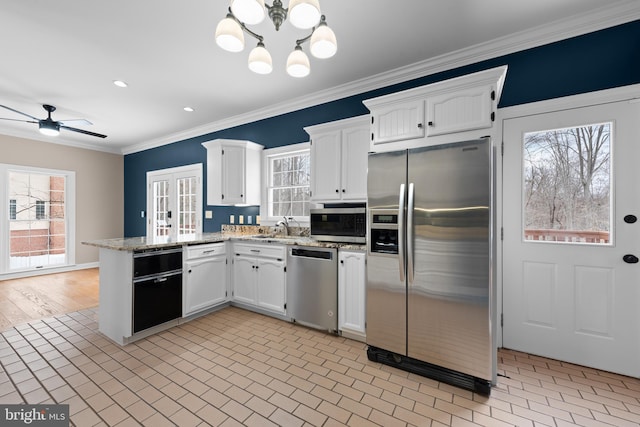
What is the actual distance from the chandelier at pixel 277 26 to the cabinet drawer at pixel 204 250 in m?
2.19

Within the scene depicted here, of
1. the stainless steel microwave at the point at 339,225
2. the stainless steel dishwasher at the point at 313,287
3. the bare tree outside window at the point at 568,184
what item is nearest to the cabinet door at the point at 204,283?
the stainless steel dishwasher at the point at 313,287

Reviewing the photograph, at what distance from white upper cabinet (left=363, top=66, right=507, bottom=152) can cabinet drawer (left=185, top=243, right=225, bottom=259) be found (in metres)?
2.24

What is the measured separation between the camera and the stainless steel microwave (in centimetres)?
279

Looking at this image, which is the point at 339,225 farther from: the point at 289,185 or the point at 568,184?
the point at 568,184

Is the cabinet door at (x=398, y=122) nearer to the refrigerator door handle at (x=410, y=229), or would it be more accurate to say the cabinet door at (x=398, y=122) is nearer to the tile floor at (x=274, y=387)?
the refrigerator door handle at (x=410, y=229)

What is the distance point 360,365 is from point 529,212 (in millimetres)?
2021

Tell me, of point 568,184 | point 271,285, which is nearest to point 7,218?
point 271,285

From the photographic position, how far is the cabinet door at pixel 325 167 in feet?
10.1

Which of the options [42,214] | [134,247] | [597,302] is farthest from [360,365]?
[42,214]

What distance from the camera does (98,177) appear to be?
20.5 feet

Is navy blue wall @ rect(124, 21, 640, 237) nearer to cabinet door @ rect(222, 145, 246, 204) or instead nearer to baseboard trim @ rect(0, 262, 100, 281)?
cabinet door @ rect(222, 145, 246, 204)

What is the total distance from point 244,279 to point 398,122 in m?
2.56

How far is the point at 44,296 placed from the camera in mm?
4086

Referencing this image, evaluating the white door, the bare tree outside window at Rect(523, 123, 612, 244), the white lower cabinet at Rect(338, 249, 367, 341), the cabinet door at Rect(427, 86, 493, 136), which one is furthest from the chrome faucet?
the bare tree outside window at Rect(523, 123, 612, 244)
